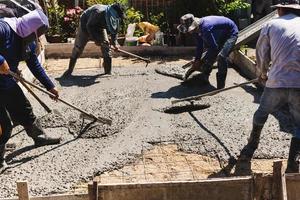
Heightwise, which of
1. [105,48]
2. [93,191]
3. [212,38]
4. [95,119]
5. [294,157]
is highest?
[212,38]

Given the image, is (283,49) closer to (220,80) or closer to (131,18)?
(220,80)

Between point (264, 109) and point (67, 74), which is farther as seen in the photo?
point (67, 74)

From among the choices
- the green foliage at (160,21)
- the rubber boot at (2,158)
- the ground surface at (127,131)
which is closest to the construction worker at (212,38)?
the ground surface at (127,131)

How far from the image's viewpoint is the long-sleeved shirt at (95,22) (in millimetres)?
8539

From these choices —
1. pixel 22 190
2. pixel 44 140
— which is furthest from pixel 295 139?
pixel 44 140

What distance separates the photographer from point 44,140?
601 cm

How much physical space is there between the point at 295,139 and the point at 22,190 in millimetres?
2674

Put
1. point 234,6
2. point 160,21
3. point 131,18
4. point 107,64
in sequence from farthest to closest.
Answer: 1. point 131,18
2. point 160,21
3. point 234,6
4. point 107,64

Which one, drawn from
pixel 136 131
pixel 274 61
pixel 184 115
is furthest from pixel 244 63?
pixel 274 61

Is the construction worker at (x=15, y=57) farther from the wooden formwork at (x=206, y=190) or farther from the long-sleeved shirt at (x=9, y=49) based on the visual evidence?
the wooden formwork at (x=206, y=190)

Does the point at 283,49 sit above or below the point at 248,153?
above

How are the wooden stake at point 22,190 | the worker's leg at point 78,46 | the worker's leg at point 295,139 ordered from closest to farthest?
the wooden stake at point 22,190 < the worker's leg at point 295,139 < the worker's leg at point 78,46

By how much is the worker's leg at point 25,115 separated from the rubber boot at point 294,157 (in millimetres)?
2793

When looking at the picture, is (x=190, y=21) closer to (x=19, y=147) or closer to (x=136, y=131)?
(x=136, y=131)
